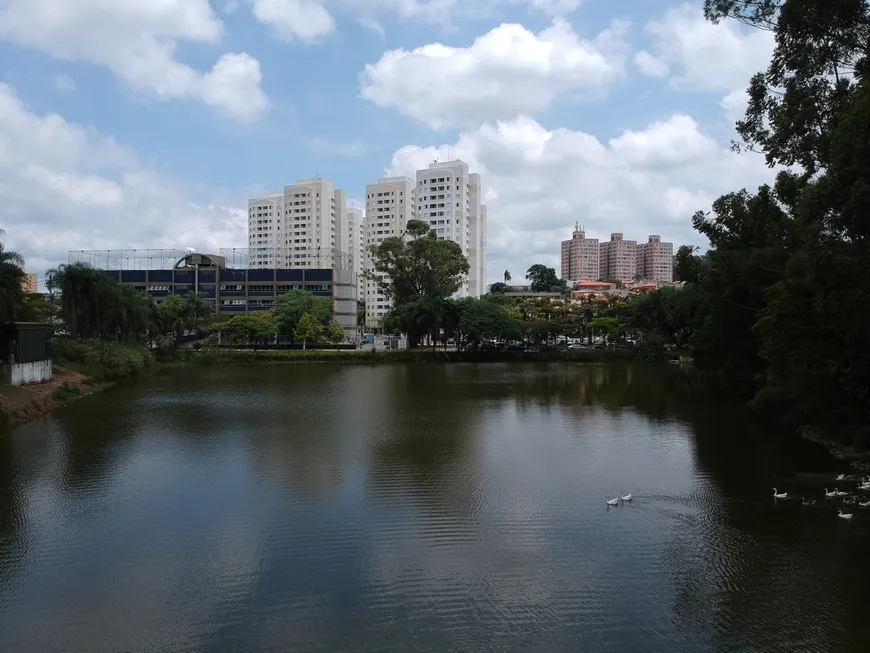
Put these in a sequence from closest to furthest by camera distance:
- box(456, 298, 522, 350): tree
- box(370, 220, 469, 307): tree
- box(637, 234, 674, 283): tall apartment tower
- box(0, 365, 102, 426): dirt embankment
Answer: box(0, 365, 102, 426): dirt embankment, box(456, 298, 522, 350): tree, box(370, 220, 469, 307): tree, box(637, 234, 674, 283): tall apartment tower

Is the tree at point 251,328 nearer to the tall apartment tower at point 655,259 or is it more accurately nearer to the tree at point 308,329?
the tree at point 308,329

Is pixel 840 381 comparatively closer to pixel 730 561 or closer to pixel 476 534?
pixel 730 561

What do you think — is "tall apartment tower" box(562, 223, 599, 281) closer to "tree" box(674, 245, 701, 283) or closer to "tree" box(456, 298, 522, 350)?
"tree" box(456, 298, 522, 350)

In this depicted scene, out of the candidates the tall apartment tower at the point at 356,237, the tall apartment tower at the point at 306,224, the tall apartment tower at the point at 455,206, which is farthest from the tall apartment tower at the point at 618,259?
the tall apartment tower at the point at 306,224

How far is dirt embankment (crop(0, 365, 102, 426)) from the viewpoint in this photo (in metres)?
19.6

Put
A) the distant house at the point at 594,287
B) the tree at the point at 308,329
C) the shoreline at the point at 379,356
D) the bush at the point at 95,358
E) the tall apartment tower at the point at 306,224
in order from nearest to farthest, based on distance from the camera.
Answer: the bush at the point at 95,358
the shoreline at the point at 379,356
the tree at the point at 308,329
the tall apartment tower at the point at 306,224
the distant house at the point at 594,287

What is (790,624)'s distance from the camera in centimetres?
705

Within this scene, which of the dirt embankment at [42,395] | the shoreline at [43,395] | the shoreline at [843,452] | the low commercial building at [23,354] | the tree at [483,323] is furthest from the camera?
the tree at [483,323]

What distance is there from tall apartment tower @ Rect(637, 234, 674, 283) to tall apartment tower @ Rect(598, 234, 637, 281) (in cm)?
156

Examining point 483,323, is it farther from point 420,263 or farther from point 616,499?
point 616,499

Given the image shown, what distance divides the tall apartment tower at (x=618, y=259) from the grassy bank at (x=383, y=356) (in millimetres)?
85550

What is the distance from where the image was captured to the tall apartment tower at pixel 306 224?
90.6m

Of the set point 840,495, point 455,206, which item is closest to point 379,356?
point 840,495

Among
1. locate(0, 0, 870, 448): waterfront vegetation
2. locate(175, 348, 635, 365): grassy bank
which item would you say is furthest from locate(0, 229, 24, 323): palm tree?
locate(175, 348, 635, 365): grassy bank
